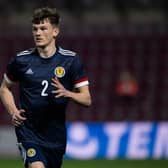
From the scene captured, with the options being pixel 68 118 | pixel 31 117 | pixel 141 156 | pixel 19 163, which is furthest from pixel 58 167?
pixel 68 118

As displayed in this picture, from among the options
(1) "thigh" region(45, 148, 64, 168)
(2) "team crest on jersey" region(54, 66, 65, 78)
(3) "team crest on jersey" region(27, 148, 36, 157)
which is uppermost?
(2) "team crest on jersey" region(54, 66, 65, 78)

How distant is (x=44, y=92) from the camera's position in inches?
261

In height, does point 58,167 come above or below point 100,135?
above

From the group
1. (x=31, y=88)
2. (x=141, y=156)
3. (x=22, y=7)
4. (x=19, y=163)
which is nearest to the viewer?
(x=31, y=88)

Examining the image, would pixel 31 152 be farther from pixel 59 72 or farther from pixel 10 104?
pixel 59 72

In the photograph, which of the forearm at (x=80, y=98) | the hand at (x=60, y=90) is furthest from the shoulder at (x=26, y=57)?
the forearm at (x=80, y=98)

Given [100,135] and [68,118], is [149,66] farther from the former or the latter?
[100,135]

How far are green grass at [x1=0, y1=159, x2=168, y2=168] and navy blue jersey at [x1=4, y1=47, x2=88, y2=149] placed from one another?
5.39 m

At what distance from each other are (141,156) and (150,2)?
451 centimetres

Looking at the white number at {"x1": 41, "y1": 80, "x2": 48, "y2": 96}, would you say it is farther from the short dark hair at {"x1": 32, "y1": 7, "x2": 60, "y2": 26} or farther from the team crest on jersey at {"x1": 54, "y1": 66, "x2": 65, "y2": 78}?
the short dark hair at {"x1": 32, "y1": 7, "x2": 60, "y2": 26}

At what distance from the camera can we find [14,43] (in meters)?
17.2

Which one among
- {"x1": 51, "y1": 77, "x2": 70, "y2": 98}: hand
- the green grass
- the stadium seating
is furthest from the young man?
the stadium seating

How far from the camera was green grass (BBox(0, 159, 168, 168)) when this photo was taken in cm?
1219

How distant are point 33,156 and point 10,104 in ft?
1.59
